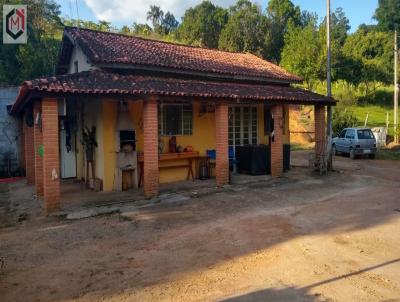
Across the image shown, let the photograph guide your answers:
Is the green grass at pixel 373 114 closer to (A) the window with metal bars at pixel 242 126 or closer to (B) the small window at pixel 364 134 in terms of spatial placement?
(B) the small window at pixel 364 134

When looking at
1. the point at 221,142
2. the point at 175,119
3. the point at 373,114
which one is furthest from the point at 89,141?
the point at 373,114

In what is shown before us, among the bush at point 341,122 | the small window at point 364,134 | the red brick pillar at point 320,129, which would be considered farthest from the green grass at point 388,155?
the red brick pillar at point 320,129

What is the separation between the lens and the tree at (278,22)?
155ft

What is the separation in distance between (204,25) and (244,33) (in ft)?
26.6

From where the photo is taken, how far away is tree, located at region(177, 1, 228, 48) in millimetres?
50281

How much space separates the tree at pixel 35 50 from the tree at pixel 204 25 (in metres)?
17.7

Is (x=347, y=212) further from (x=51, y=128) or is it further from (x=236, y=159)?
(x=51, y=128)

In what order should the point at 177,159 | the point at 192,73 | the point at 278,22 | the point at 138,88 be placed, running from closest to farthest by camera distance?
the point at 138,88
the point at 177,159
the point at 192,73
the point at 278,22

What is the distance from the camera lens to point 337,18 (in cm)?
7081

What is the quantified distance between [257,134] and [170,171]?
14.9 feet

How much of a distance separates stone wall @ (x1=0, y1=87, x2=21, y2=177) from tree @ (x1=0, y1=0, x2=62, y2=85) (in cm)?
1301

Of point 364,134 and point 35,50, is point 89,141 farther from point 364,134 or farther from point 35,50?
point 35,50

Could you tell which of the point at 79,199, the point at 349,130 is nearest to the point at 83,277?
the point at 79,199

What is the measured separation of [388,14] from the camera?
43.2 meters
